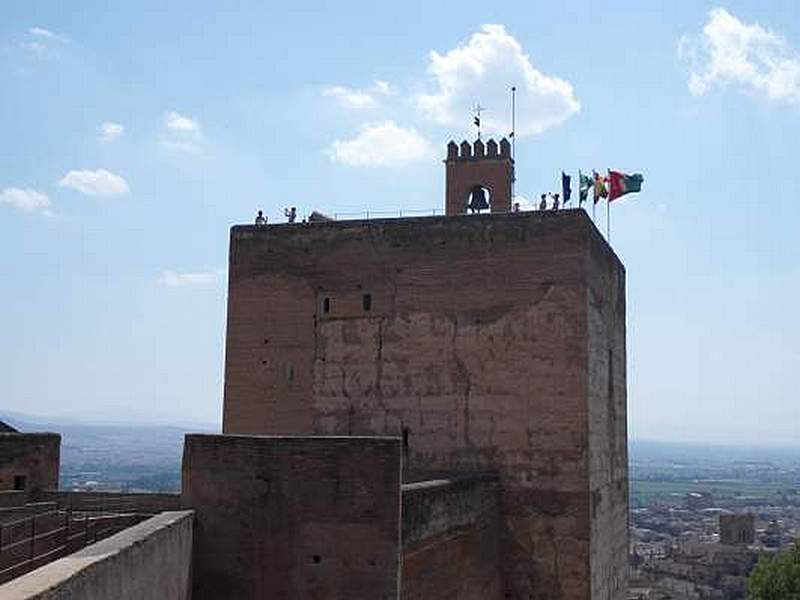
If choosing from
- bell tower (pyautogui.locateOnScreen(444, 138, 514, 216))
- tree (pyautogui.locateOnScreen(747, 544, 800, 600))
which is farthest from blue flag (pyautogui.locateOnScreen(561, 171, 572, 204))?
tree (pyautogui.locateOnScreen(747, 544, 800, 600))

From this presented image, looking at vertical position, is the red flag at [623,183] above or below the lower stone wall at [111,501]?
above

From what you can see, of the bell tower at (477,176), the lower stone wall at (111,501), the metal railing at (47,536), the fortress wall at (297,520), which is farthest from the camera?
the bell tower at (477,176)

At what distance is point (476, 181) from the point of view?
922 inches

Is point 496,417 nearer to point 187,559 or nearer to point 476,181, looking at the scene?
point 476,181

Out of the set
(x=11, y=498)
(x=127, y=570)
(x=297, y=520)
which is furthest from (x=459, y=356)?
(x=127, y=570)

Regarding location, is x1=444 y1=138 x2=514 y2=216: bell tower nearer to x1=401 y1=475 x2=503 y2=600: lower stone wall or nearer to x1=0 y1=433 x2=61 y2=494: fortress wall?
x1=401 y1=475 x2=503 y2=600: lower stone wall

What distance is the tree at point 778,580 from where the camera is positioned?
31766mm

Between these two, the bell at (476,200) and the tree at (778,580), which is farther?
the tree at (778,580)

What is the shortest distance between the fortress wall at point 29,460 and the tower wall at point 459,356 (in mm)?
4626

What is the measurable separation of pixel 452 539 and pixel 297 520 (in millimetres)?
4772

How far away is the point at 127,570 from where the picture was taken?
8.51m

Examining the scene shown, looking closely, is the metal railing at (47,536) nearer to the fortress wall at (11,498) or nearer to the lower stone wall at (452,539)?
the fortress wall at (11,498)

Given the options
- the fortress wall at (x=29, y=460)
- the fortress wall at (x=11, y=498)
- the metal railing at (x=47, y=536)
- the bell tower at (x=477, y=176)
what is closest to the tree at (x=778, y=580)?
the bell tower at (x=477, y=176)

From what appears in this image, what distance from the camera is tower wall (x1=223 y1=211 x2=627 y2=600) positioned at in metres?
18.9
